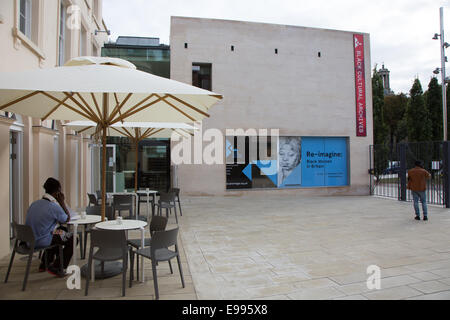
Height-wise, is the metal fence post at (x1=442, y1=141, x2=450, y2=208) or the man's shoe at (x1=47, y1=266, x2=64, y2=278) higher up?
the metal fence post at (x1=442, y1=141, x2=450, y2=208)

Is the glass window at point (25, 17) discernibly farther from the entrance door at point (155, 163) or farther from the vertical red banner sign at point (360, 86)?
the vertical red banner sign at point (360, 86)

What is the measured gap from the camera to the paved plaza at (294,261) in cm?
406

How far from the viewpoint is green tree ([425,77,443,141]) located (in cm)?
2909

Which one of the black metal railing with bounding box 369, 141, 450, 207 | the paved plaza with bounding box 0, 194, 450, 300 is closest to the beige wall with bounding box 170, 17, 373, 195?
the black metal railing with bounding box 369, 141, 450, 207

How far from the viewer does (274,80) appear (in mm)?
15586

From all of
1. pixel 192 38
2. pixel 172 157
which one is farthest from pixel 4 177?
pixel 192 38

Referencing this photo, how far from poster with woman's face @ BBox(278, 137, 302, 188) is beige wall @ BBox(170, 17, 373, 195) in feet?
1.26

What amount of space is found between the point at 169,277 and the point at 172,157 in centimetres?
1004

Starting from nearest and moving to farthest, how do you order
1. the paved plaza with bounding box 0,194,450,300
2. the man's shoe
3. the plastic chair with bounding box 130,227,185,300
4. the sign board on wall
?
the plastic chair with bounding box 130,227,185,300 < the paved plaza with bounding box 0,194,450,300 < the man's shoe < the sign board on wall

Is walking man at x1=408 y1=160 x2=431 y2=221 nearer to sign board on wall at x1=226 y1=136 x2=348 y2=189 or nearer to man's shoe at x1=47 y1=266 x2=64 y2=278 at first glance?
sign board on wall at x1=226 y1=136 x2=348 y2=189

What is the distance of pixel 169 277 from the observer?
465 cm

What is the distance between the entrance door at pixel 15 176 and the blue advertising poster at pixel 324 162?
11.9 metres

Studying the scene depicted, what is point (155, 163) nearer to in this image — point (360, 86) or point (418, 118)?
point (360, 86)

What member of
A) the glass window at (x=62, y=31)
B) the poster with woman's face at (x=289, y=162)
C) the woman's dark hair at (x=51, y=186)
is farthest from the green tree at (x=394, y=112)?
the woman's dark hair at (x=51, y=186)
